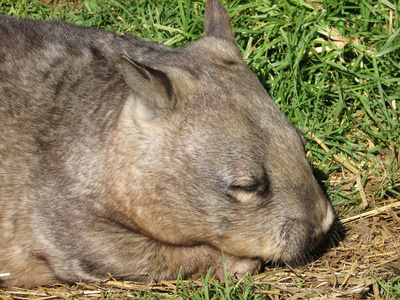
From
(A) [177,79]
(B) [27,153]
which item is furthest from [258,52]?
(B) [27,153]

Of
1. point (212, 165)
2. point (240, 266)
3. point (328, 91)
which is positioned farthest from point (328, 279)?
point (328, 91)

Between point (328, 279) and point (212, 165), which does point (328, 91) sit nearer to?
point (328, 279)

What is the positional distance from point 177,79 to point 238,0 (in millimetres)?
1870

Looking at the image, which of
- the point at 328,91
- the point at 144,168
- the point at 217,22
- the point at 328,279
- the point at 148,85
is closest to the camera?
the point at 148,85

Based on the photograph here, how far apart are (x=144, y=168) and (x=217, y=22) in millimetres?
1107

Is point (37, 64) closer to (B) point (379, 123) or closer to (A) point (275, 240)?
(A) point (275, 240)

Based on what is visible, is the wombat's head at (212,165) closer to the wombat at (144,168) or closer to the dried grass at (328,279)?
the wombat at (144,168)

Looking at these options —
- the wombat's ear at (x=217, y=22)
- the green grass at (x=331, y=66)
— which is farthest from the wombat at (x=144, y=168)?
the green grass at (x=331, y=66)

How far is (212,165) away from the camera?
3.05 meters

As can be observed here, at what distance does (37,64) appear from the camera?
351cm

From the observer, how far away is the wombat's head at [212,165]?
10.0ft

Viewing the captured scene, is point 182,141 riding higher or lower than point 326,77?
higher

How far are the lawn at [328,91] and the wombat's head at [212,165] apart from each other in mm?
314

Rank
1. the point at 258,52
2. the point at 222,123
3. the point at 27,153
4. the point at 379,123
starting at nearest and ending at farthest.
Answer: the point at 222,123 → the point at 27,153 → the point at 379,123 → the point at 258,52
